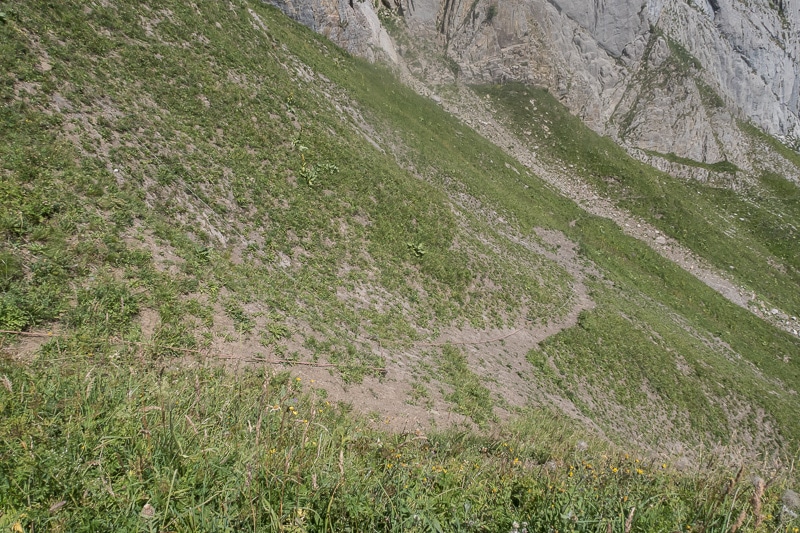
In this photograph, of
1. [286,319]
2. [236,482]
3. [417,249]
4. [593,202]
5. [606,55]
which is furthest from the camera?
[606,55]

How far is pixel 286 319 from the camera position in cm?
1063

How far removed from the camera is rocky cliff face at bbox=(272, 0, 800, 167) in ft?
174

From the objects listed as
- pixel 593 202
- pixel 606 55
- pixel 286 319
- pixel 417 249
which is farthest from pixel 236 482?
pixel 606 55

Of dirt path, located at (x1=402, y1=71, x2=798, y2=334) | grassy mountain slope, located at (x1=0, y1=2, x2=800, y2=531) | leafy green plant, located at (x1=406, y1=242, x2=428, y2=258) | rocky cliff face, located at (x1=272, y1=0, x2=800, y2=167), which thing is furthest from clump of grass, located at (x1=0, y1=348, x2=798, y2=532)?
rocky cliff face, located at (x1=272, y1=0, x2=800, y2=167)

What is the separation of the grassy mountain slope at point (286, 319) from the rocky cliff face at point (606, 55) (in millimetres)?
28418

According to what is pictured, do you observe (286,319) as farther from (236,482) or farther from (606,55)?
(606,55)

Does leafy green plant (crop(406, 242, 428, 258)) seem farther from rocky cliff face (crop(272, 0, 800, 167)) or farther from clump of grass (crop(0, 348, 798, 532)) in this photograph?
rocky cliff face (crop(272, 0, 800, 167))

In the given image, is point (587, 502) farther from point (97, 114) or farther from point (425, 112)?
point (425, 112)

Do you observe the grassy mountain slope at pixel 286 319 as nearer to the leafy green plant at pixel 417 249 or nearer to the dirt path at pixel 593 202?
the leafy green plant at pixel 417 249

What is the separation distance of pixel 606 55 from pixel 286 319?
234 ft

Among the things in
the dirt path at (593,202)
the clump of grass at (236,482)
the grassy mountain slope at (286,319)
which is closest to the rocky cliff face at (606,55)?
the dirt path at (593,202)

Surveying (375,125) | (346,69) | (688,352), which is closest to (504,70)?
(346,69)

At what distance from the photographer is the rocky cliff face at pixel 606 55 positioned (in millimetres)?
52906

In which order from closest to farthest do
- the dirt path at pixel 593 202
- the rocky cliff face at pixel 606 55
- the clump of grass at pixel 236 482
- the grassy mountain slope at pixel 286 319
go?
1. the clump of grass at pixel 236 482
2. the grassy mountain slope at pixel 286 319
3. the dirt path at pixel 593 202
4. the rocky cliff face at pixel 606 55
